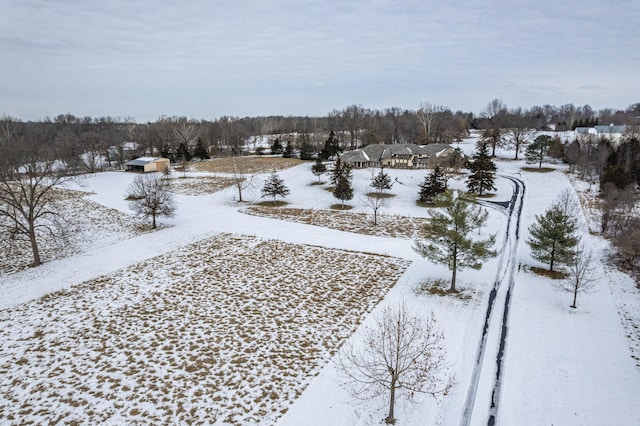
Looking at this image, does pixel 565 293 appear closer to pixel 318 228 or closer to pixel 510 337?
pixel 510 337

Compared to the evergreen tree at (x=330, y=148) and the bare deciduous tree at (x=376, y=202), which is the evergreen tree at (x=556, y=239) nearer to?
the bare deciduous tree at (x=376, y=202)

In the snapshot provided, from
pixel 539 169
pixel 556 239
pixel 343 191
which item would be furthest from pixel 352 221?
pixel 539 169

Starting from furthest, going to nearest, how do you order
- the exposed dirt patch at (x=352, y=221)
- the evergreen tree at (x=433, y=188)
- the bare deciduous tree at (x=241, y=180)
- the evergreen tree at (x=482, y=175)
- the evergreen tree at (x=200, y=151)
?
1. the evergreen tree at (x=200, y=151)
2. the bare deciduous tree at (x=241, y=180)
3. the evergreen tree at (x=482, y=175)
4. the evergreen tree at (x=433, y=188)
5. the exposed dirt patch at (x=352, y=221)

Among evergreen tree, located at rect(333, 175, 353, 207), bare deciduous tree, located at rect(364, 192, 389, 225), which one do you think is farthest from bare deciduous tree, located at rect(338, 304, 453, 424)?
evergreen tree, located at rect(333, 175, 353, 207)

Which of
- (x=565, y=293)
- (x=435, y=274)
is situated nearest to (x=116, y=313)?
(x=435, y=274)

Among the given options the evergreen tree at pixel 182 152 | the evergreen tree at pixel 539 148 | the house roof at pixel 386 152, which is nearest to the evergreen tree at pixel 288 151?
the house roof at pixel 386 152

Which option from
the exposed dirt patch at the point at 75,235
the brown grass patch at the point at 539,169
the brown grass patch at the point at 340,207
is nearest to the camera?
the exposed dirt patch at the point at 75,235

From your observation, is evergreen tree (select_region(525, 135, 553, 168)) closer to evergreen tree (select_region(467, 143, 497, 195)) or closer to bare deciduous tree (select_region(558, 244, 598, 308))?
evergreen tree (select_region(467, 143, 497, 195))

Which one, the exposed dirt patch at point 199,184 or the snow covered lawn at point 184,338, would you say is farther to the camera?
the exposed dirt patch at point 199,184

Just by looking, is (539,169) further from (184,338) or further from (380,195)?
(184,338)
